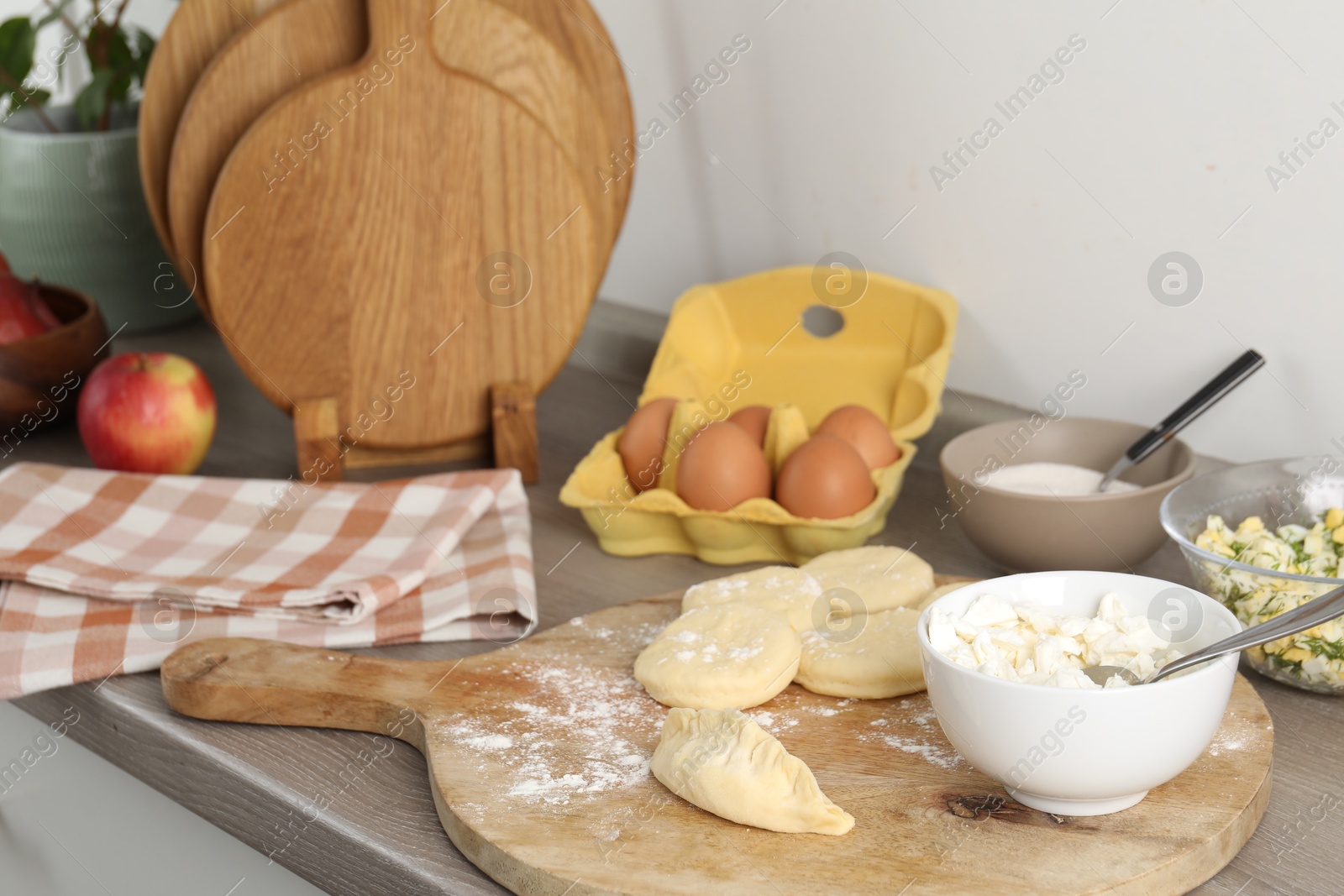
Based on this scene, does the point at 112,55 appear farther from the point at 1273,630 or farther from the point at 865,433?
the point at 1273,630

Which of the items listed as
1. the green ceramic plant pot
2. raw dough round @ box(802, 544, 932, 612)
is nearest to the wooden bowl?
the green ceramic plant pot

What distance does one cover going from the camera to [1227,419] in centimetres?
92

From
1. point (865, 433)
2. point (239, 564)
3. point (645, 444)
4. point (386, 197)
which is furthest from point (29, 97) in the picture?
point (865, 433)

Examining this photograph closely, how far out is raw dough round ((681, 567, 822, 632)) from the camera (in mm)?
774

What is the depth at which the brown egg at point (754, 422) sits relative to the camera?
98 centimetres

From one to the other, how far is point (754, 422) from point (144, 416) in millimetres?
554

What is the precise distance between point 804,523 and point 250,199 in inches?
20.7

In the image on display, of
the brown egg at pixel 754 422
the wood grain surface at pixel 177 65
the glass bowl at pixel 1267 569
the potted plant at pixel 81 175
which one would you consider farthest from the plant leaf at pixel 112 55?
the glass bowl at pixel 1267 569

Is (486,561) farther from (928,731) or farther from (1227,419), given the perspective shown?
(1227,419)

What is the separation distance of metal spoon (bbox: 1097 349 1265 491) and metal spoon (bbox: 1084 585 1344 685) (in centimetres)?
31

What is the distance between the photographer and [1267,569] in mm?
684

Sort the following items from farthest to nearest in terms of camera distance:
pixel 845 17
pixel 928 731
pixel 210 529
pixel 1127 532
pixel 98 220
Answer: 1. pixel 98 220
2. pixel 845 17
3. pixel 210 529
4. pixel 1127 532
5. pixel 928 731

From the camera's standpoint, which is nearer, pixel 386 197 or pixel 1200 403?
pixel 1200 403

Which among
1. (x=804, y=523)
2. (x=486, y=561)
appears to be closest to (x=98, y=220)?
(x=486, y=561)
